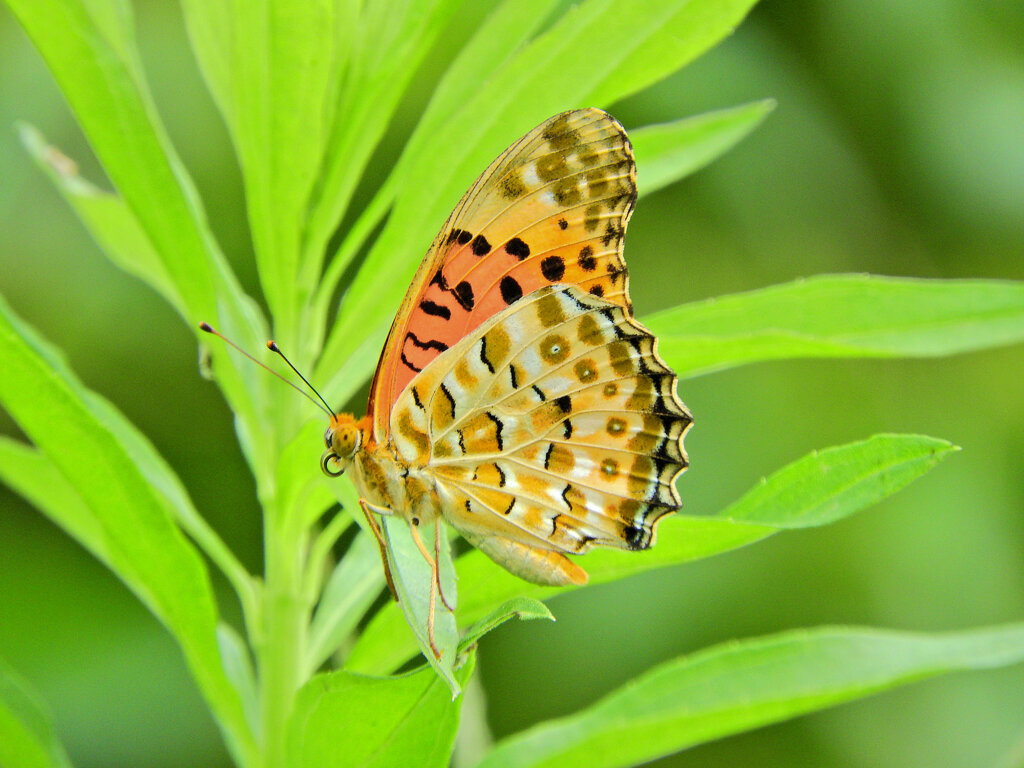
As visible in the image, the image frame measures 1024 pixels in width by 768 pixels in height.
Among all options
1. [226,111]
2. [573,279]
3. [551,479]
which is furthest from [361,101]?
[551,479]

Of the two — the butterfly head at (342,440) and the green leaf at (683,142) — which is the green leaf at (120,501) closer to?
the butterfly head at (342,440)

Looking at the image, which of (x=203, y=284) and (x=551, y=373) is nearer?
(x=203, y=284)

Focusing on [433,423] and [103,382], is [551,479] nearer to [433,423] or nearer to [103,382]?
[433,423]

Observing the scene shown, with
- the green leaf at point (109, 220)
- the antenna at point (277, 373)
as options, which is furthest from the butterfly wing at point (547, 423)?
the green leaf at point (109, 220)

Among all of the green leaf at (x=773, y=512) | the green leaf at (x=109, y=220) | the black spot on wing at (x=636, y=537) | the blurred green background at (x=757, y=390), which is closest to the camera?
the green leaf at (x=773, y=512)

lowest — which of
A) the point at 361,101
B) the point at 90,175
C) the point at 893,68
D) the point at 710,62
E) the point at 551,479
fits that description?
the point at 551,479

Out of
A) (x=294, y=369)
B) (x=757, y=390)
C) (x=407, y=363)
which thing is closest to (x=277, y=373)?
(x=294, y=369)

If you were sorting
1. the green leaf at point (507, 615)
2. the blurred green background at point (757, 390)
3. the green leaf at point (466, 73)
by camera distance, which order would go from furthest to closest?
the blurred green background at point (757, 390), the green leaf at point (466, 73), the green leaf at point (507, 615)

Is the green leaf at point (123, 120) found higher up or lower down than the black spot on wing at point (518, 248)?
higher up
